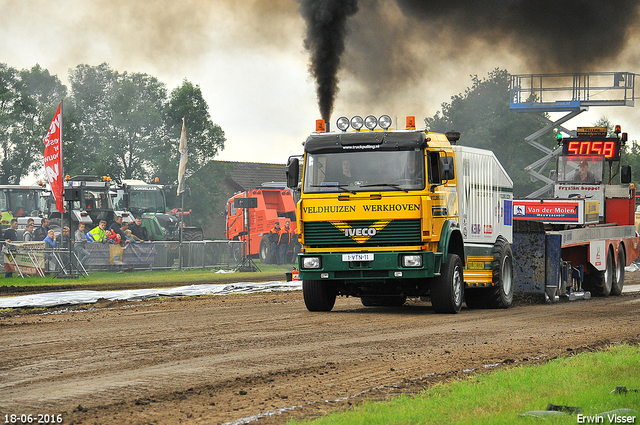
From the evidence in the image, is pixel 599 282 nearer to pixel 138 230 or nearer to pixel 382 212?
pixel 382 212

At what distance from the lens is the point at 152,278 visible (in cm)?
2636

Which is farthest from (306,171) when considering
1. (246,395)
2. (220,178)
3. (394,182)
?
(220,178)

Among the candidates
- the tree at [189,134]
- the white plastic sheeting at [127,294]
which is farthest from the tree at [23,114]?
the white plastic sheeting at [127,294]

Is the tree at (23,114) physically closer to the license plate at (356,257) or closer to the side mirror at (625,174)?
the side mirror at (625,174)

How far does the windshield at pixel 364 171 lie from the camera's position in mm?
14180

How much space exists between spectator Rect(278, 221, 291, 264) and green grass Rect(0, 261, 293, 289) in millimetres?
5908

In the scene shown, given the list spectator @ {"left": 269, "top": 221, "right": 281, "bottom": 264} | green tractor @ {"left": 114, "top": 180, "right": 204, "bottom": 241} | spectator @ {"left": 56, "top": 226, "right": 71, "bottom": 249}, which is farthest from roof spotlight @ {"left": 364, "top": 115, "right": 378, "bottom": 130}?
green tractor @ {"left": 114, "top": 180, "right": 204, "bottom": 241}

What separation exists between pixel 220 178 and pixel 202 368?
137 feet

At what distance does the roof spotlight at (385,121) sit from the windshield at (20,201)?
30.8 meters

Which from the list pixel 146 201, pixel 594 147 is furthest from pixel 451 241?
pixel 146 201

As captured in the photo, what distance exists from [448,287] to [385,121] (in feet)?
10.3

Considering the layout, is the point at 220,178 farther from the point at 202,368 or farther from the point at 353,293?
the point at 202,368

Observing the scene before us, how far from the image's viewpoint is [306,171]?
48.2 ft

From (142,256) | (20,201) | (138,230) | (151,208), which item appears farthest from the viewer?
(20,201)
